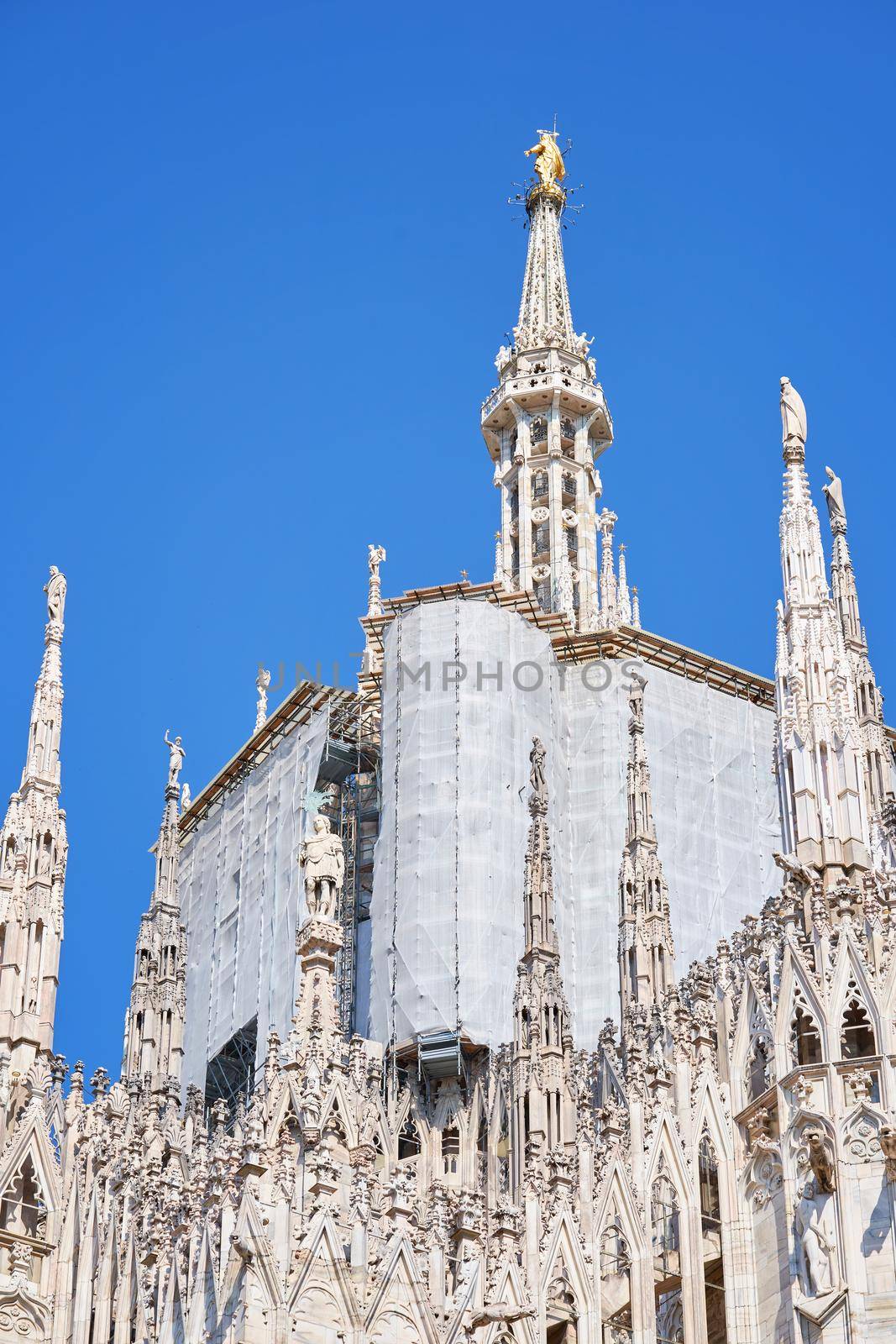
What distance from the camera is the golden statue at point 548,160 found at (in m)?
84.5

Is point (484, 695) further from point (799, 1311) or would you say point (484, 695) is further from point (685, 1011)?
point (799, 1311)

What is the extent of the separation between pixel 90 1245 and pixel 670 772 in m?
25.7

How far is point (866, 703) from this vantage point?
42.1 m

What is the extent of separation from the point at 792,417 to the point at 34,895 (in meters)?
15.0

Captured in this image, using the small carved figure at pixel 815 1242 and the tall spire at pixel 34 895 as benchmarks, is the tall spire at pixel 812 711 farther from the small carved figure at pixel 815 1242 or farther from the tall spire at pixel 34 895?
the tall spire at pixel 34 895

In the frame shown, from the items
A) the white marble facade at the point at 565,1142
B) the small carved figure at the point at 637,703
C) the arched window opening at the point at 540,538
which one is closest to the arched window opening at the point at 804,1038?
the white marble facade at the point at 565,1142

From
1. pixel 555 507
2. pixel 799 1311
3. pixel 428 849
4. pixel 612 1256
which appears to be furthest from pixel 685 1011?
pixel 555 507

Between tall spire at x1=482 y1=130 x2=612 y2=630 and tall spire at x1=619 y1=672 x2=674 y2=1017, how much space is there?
23.2m

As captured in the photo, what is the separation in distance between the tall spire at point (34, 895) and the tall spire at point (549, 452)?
30038mm

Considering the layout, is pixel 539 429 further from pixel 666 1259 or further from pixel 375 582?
pixel 666 1259

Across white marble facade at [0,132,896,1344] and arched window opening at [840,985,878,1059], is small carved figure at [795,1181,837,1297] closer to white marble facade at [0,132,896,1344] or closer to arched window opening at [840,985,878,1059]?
white marble facade at [0,132,896,1344]

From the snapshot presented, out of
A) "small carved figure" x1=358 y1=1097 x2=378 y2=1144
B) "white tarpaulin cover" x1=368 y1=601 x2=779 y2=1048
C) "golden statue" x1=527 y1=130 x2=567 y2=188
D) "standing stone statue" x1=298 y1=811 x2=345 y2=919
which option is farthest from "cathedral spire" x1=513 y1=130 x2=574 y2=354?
"standing stone statue" x1=298 y1=811 x2=345 y2=919

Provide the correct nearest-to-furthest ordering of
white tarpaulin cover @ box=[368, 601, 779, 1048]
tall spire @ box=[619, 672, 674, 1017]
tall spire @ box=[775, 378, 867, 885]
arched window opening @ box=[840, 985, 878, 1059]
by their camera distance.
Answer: arched window opening @ box=[840, 985, 878, 1059]
tall spire @ box=[775, 378, 867, 885]
tall spire @ box=[619, 672, 674, 1017]
white tarpaulin cover @ box=[368, 601, 779, 1048]

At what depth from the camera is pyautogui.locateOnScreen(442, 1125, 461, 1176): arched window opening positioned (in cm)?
Result: 4862
